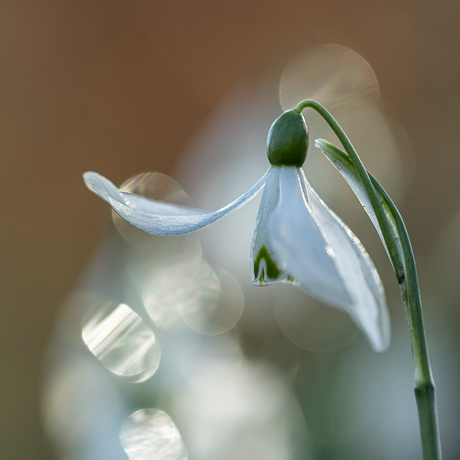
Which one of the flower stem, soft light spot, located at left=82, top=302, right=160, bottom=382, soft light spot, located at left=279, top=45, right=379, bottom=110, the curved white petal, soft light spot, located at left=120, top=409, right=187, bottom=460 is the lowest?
soft light spot, located at left=120, top=409, right=187, bottom=460

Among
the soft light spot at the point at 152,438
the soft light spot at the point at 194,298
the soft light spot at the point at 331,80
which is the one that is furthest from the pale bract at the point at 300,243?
the soft light spot at the point at 331,80

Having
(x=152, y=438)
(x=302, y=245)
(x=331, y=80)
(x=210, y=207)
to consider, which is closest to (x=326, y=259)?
(x=302, y=245)

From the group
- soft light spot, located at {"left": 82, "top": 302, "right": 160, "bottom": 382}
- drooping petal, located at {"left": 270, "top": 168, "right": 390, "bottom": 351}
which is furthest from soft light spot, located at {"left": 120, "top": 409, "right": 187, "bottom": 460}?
drooping petal, located at {"left": 270, "top": 168, "right": 390, "bottom": 351}

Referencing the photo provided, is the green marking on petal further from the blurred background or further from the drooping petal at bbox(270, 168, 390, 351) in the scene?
the blurred background

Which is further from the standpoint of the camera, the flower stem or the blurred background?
the blurred background

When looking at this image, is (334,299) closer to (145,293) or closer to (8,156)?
(145,293)

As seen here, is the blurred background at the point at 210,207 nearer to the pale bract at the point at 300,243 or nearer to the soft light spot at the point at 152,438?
the soft light spot at the point at 152,438

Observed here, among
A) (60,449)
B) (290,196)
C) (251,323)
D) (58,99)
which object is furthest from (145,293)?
(290,196)

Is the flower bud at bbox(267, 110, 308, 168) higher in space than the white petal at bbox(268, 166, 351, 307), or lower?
higher
